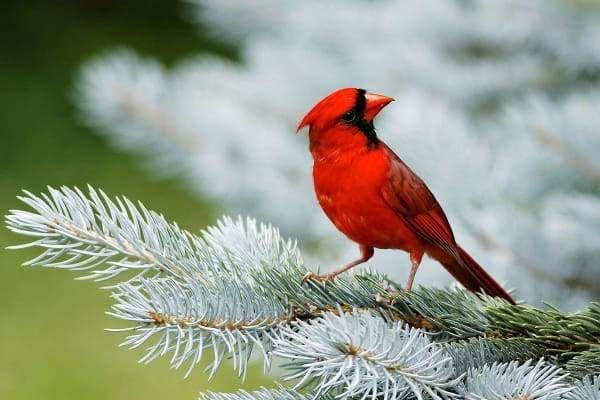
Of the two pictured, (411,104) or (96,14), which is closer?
(411,104)

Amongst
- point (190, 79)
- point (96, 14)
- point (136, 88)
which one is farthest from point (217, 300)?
point (96, 14)

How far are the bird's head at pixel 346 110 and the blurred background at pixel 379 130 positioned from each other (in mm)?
458

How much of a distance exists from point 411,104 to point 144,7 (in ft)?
21.2

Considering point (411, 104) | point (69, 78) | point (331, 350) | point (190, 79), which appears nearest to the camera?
point (331, 350)

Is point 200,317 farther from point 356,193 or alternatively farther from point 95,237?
point 356,193

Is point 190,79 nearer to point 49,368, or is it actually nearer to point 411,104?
point 411,104

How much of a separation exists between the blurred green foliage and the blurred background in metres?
0.01

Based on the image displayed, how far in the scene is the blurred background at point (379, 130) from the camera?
151 centimetres

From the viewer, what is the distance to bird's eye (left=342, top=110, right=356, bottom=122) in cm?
102

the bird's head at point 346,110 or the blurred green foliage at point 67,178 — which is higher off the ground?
the blurred green foliage at point 67,178

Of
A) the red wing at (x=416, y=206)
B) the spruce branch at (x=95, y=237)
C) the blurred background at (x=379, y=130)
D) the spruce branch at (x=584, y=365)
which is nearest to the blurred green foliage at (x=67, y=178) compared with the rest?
the blurred background at (x=379, y=130)

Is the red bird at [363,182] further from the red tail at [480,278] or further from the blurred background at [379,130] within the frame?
the blurred background at [379,130]

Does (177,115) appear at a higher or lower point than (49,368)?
higher

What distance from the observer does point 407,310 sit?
91 centimetres
